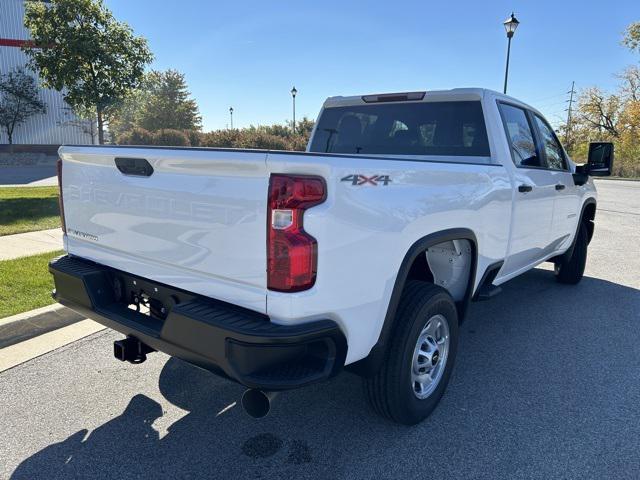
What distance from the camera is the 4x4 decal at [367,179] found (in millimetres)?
2082

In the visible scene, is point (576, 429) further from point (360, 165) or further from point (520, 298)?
point (520, 298)

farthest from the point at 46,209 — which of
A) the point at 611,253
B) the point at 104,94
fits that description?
the point at 611,253

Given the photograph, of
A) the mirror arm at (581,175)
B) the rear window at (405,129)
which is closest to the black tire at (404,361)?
the rear window at (405,129)

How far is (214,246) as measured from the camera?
7.22 feet

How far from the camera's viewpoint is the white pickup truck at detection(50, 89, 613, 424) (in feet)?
6.62

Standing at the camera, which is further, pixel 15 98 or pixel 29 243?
pixel 15 98

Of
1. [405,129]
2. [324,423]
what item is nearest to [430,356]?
[324,423]

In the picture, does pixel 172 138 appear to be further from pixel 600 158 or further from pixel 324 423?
pixel 324 423

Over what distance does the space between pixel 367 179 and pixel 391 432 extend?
156cm

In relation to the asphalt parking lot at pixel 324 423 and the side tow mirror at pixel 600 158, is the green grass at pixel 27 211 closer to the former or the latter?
the asphalt parking lot at pixel 324 423

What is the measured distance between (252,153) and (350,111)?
2.50 meters

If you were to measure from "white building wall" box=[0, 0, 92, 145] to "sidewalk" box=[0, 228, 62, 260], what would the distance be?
93.8ft

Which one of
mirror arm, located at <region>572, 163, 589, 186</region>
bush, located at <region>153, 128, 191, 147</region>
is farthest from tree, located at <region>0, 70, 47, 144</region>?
mirror arm, located at <region>572, 163, 589, 186</region>

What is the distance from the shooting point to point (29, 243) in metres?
6.66
